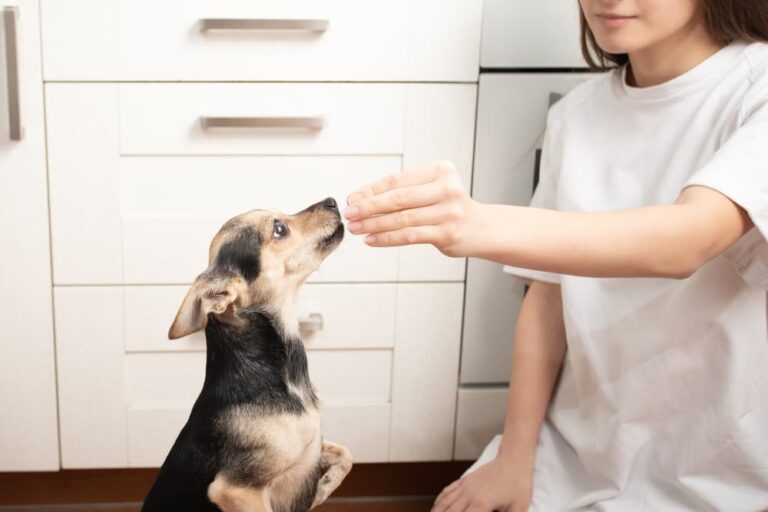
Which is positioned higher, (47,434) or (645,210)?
(645,210)

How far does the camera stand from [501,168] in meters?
1.45

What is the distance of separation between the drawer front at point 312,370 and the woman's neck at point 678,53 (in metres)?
0.53

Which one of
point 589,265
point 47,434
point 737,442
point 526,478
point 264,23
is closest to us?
point 589,265

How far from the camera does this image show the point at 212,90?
4.44 ft

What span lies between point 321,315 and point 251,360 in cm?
61

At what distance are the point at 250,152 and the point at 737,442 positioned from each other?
30.8 inches

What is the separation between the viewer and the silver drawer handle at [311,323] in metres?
1.45

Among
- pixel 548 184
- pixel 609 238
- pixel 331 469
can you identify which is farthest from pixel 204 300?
pixel 548 184

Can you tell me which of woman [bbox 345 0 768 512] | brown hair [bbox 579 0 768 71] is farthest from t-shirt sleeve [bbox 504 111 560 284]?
brown hair [bbox 579 0 768 71]

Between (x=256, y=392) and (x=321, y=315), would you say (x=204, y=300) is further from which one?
(x=321, y=315)

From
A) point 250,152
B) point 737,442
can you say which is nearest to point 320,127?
point 250,152

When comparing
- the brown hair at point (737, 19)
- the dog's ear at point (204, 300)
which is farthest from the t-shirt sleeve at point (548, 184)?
the dog's ear at point (204, 300)

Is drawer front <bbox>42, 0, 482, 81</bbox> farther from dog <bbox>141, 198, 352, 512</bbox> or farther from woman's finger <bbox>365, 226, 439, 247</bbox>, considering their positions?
woman's finger <bbox>365, 226, 439, 247</bbox>

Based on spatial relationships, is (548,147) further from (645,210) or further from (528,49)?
(645,210)
